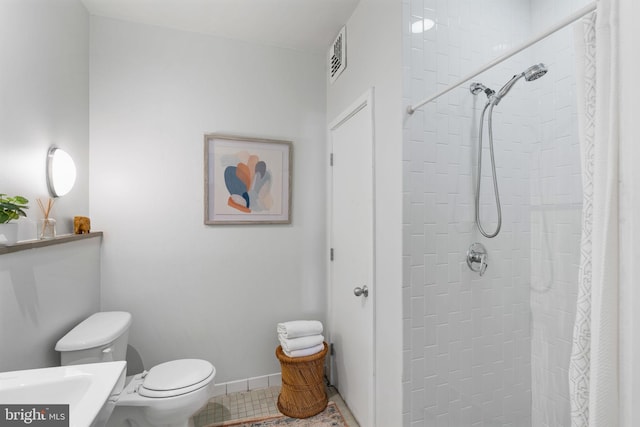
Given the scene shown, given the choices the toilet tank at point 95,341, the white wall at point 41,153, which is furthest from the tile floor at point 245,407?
the white wall at point 41,153

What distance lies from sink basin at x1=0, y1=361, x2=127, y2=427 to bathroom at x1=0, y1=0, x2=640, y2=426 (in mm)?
451

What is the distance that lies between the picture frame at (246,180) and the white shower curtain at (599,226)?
1.80m

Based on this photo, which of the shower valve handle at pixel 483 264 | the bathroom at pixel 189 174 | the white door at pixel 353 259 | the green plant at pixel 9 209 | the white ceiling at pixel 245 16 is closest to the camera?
the green plant at pixel 9 209

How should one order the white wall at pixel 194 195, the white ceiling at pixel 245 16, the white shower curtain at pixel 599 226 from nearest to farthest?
1. the white shower curtain at pixel 599 226
2. the white ceiling at pixel 245 16
3. the white wall at pixel 194 195

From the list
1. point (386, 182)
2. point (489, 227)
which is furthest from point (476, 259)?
point (386, 182)

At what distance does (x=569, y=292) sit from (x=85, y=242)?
8.50 ft

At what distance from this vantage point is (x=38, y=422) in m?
0.72

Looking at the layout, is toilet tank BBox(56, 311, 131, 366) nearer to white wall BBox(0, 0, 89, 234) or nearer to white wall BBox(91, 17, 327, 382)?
white wall BBox(91, 17, 327, 382)

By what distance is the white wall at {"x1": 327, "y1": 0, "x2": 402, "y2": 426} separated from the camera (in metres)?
1.45

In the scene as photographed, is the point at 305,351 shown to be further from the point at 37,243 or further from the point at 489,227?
the point at 37,243

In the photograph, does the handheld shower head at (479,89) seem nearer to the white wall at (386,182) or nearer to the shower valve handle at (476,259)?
the white wall at (386,182)

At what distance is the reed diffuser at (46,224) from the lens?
142 centimetres

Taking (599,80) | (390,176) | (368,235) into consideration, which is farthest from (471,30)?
(368,235)

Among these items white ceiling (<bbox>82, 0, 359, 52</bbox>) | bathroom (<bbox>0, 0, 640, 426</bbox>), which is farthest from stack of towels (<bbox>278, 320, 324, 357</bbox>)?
white ceiling (<bbox>82, 0, 359, 52</bbox>)
